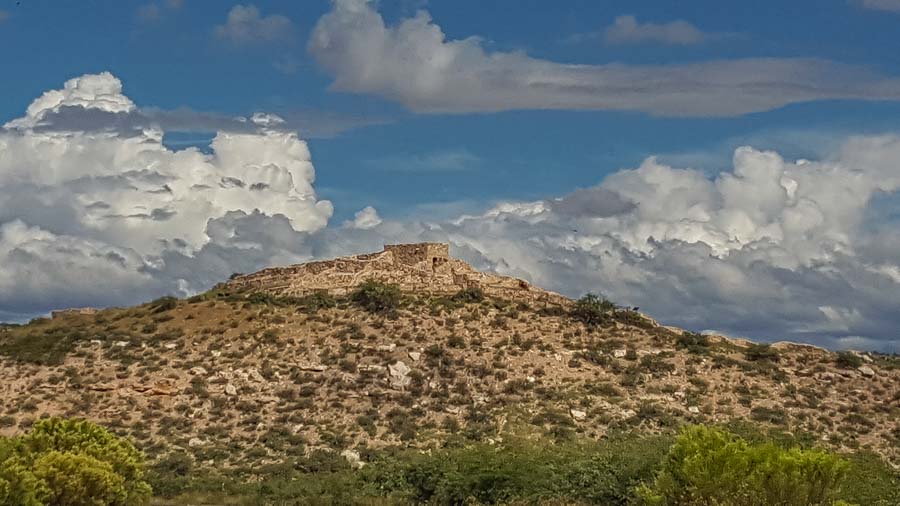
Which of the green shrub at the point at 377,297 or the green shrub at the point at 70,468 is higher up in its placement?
the green shrub at the point at 377,297

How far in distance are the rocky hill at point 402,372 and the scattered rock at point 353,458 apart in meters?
0.54

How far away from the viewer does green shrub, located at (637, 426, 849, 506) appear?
34406 millimetres

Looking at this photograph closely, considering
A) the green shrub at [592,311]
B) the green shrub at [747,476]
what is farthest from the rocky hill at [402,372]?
the green shrub at [747,476]

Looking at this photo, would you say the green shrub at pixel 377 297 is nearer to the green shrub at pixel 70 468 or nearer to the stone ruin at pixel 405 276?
the stone ruin at pixel 405 276

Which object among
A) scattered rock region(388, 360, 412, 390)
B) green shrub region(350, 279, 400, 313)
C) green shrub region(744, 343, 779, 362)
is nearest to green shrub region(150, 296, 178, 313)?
green shrub region(350, 279, 400, 313)

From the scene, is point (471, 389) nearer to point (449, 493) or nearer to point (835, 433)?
point (449, 493)

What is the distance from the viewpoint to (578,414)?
6169 centimetres

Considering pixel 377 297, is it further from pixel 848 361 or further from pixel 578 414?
pixel 848 361

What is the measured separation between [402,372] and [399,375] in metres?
0.37

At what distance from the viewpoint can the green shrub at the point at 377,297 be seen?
7244cm

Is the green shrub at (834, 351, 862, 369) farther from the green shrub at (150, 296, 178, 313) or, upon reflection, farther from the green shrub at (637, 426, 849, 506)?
the green shrub at (150, 296, 178, 313)

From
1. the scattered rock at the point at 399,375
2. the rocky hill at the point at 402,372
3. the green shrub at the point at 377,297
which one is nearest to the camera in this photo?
the rocky hill at the point at 402,372

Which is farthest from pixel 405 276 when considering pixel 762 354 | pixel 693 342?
pixel 762 354

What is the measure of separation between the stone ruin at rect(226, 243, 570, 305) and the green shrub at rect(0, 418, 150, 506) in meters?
28.9
